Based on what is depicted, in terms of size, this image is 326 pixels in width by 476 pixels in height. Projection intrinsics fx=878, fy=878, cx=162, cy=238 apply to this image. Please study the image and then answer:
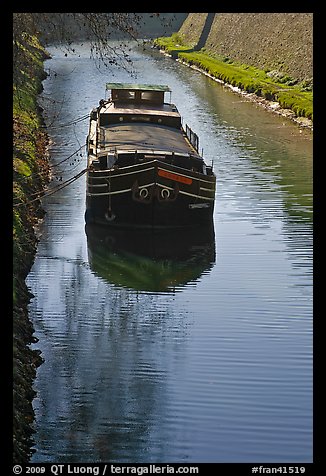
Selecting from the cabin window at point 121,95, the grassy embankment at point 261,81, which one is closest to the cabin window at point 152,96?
the cabin window at point 121,95

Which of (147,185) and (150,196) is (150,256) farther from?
(147,185)

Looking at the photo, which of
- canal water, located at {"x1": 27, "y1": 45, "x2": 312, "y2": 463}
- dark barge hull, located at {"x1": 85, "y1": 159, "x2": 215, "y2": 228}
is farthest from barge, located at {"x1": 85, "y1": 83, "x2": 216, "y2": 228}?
Result: canal water, located at {"x1": 27, "y1": 45, "x2": 312, "y2": 463}

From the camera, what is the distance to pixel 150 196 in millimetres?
20828

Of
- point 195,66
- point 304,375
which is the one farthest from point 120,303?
point 195,66

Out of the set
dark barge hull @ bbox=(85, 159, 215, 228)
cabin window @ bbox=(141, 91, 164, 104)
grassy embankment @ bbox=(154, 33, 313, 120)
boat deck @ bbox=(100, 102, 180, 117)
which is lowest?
dark barge hull @ bbox=(85, 159, 215, 228)

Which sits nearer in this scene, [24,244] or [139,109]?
[24,244]

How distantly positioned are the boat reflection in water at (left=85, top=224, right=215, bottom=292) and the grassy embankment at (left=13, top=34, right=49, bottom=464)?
160 cm

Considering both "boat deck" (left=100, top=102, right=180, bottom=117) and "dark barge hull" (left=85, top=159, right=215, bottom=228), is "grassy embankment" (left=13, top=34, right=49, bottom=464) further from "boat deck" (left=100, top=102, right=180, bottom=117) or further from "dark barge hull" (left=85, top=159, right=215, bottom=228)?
"boat deck" (left=100, top=102, right=180, bottom=117)

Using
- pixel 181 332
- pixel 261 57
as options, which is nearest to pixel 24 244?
pixel 181 332

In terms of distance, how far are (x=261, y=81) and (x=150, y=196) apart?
28.3m

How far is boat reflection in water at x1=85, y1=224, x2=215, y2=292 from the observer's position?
18.5 metres

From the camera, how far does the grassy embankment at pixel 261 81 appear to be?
40406mm
